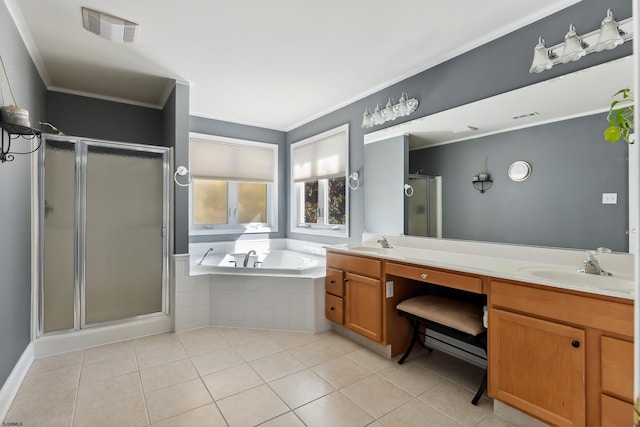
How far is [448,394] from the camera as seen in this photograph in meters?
1.93

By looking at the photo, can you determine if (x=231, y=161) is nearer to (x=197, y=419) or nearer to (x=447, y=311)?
(x=197, y=419)

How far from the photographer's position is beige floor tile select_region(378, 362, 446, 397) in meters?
1.99

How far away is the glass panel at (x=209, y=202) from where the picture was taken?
3.98 m

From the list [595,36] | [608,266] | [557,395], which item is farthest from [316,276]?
[595,36]

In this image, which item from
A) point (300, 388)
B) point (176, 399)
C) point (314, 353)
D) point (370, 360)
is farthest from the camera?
point (314, 353)

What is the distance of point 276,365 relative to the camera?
2275mm

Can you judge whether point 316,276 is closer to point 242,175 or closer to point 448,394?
Result: point 448,394

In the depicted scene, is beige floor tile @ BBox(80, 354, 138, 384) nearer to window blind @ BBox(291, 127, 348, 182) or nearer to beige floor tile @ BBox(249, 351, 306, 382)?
beige floor tile @ BBox(249, 351, 306, 382)

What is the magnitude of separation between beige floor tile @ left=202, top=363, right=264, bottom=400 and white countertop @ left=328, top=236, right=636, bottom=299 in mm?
1204

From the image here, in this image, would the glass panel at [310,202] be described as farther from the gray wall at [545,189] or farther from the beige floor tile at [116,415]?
the beige floor tile at [116,415]

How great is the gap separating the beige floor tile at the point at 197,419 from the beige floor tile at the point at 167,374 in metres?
0.39

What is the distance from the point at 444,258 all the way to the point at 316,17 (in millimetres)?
1872

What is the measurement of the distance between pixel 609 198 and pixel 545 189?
0.30 meters

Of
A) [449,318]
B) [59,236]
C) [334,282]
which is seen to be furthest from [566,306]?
[59,236]
